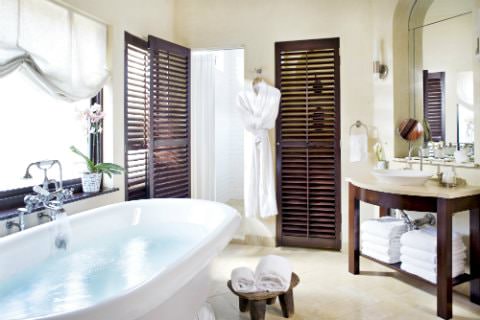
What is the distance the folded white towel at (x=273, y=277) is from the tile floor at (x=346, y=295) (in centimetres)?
24

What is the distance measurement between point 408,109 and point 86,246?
2832mm

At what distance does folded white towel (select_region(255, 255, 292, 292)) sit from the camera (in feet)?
7.58

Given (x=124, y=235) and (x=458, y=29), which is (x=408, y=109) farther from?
(x=124, y=235)

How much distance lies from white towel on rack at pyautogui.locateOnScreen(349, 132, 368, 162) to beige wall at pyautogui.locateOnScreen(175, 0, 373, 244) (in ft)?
0.46

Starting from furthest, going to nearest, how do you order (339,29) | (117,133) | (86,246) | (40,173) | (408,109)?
(339,29) → (408,109) → (117,133) → (40,173) → (86,246)

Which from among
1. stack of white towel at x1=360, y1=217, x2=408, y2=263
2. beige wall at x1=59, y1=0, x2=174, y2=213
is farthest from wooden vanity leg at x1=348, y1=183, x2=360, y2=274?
beige wall at x1=59, y1=0, x2=174, y2=213

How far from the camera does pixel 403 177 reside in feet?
8.87

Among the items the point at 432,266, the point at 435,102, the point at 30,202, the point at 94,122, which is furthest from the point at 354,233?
the point at 30,202

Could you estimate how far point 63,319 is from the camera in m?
1.14

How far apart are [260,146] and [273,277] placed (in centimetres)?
165

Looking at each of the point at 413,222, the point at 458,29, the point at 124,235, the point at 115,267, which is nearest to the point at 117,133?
the point at 124,235

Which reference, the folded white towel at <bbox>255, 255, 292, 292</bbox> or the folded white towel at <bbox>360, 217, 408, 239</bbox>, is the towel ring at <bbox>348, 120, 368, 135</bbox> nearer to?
the folded white towel at <bbox>360, 217, 408, 239</bbox>

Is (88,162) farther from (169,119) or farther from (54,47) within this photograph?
(169,119)

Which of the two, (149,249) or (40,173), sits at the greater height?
(40,173)
